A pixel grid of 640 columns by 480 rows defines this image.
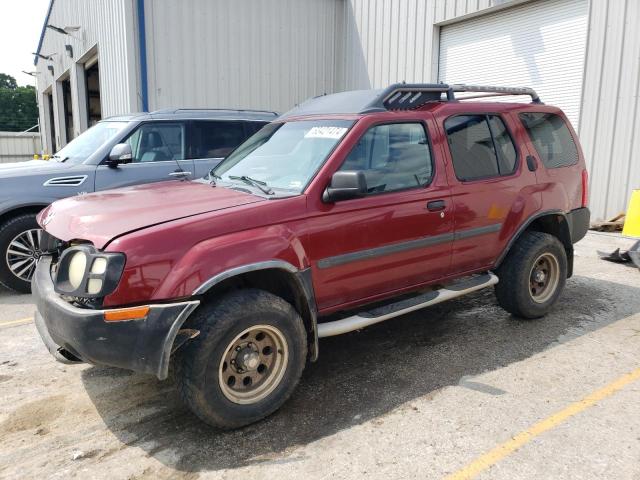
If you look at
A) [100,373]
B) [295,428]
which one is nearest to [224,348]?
[295,428]

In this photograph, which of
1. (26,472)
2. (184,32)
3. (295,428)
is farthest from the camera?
(184,32)

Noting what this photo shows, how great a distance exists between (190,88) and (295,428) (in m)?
10.5

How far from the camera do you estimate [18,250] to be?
18.9ft

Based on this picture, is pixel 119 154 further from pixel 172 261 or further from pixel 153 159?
pixel 172 261

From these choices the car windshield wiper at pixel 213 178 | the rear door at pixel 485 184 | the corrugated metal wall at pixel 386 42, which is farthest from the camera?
the corrugated metal wall at pixel 386 42

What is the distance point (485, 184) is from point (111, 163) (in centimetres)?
418

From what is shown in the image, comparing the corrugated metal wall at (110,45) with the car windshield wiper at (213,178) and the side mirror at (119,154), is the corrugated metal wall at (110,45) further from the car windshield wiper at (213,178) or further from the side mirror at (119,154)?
the car windshield wiper at (213,178)

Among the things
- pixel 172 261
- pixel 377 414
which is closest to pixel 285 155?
pixel 172 261

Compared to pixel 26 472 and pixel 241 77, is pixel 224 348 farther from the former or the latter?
A: pixel 241 77

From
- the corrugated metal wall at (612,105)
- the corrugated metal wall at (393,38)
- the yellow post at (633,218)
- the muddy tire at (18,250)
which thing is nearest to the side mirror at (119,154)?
the muddy tire at (18,250)

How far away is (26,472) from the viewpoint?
109 inches

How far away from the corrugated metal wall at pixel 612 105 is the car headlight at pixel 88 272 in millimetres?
8550

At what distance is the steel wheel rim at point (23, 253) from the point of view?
18.8 feet

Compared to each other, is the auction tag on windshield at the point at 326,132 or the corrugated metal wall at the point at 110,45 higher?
the corrugated metal wall at the point at 110,45
